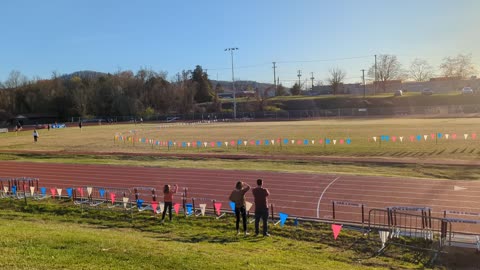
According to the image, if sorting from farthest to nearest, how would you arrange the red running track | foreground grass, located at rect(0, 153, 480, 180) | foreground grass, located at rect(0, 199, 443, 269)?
foreground grass, located at rect(0, 153, 480, 180)
the red running track
foreground grass, located at rect(0, 199, 443, 269)

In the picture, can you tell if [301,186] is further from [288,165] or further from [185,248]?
[185,248]

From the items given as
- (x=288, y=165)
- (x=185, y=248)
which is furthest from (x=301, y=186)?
(x=185, y=248)

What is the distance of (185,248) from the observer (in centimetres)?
1001

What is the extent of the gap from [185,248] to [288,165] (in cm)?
1840

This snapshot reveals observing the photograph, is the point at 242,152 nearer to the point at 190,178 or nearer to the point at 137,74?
the point at 190,178

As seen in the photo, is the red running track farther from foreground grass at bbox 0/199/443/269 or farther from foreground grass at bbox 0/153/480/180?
foreground grass at bbox 0/199/443/269

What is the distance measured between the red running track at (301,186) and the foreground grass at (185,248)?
10.4 ft

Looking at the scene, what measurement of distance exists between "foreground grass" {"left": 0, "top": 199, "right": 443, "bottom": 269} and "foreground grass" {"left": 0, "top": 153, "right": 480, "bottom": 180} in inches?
460

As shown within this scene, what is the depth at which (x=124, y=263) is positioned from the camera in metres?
8.20

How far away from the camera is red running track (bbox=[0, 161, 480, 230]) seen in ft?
54.1

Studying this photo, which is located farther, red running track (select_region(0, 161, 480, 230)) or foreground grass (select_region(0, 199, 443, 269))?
red running track (select_region(0, 161, 480, 230))

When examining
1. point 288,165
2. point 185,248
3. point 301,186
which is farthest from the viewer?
point 288,165

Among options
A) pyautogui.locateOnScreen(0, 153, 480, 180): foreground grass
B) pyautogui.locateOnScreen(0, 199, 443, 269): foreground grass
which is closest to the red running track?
pyautogui.locateOnScreen(0, 153, 480, 180): foreground grass

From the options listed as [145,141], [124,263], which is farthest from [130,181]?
[145,141]
